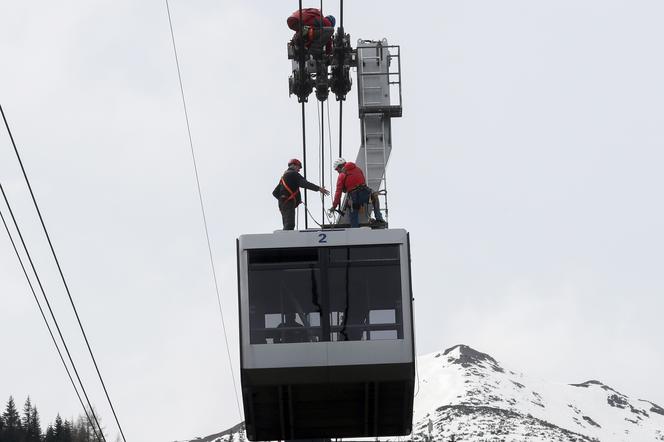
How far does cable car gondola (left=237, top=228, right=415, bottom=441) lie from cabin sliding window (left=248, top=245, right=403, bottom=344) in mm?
13

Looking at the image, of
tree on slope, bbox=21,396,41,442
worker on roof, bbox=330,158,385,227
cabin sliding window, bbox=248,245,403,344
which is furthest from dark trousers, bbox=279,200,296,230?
tree on slope, bbox=21,396,41,442

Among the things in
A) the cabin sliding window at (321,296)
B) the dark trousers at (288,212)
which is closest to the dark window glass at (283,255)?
the cabin sliding window at (321,296)

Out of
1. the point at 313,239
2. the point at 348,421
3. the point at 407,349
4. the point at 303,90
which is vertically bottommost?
the point at 348,421

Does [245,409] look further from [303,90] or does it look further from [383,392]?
[303,90]

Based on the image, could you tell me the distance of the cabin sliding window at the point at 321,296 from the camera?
18672mm

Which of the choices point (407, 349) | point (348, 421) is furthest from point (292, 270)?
point (348, 421)

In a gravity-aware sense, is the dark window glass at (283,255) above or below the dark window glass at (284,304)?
above

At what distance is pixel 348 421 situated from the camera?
Result: 20906 mm

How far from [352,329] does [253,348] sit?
1363mm

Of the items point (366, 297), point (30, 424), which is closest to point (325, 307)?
point (366, 297)

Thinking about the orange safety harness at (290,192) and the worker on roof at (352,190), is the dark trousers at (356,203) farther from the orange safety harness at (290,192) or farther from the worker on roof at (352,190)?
the orange safety harness at (290,192)

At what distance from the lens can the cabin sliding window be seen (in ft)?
61.3

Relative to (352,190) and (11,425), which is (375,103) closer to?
(352,190)

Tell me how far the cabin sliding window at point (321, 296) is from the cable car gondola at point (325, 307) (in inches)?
0.5
